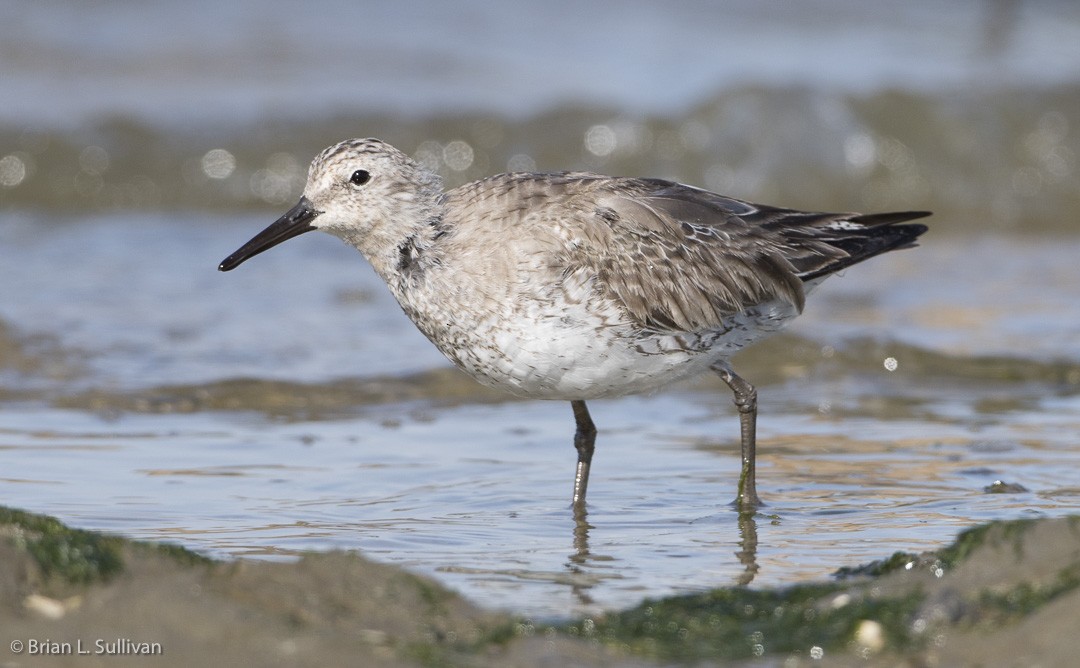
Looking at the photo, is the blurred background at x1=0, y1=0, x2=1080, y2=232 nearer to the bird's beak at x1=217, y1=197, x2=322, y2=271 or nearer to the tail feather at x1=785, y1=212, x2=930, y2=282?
the tail feather at x1=785, y1=212, x2=930, y2=282

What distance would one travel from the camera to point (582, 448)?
6.56 meters

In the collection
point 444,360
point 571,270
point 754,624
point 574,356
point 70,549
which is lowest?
point 754,624

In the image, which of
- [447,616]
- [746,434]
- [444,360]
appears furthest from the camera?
[444,360]

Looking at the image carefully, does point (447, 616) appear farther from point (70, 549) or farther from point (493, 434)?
point (493, 434)

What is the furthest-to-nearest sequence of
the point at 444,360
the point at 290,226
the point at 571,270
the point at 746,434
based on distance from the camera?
1. the point at 444,360
2. the point at 746,434
3. the point at 290,226
4. the point at 571,270

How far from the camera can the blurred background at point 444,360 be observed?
624cm

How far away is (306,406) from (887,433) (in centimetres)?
333

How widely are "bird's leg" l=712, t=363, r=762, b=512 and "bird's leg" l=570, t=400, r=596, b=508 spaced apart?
0.66 metres

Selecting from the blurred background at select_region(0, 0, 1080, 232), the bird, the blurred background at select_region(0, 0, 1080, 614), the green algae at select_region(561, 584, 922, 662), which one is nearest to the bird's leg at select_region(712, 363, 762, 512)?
the bird

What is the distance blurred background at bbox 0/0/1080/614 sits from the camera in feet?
20.5

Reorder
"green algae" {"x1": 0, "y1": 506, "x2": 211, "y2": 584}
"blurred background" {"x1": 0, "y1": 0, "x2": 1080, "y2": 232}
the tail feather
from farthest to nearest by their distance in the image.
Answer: "blurred background" {"x1": 0, "y1": 0, "x2": 1080, "y2": 232} < the tail feather < "green algae" {"x1": 0, "y1": 506, "x2": 211, "y2": 584}

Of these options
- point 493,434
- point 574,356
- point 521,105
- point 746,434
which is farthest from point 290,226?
point 521,105

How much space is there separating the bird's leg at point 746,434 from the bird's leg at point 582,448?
66 centimetres

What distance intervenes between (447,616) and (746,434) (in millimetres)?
2641
